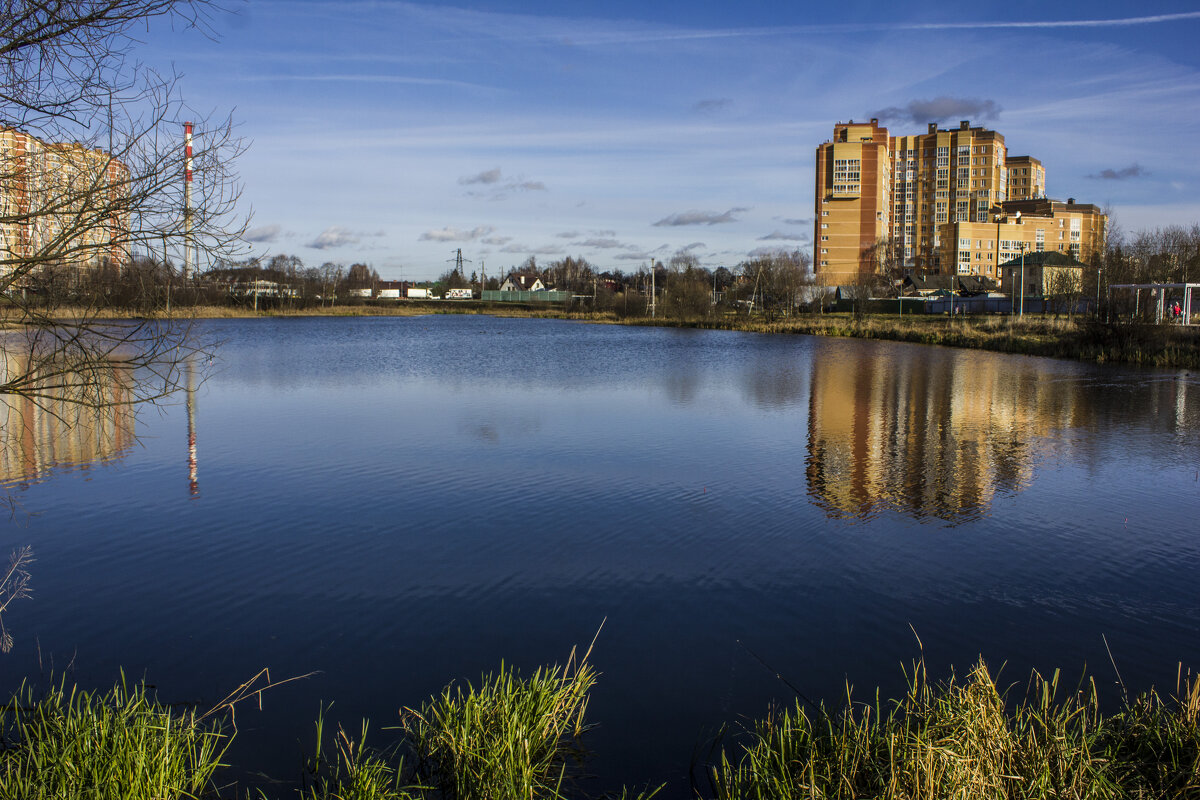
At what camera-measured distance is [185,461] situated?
1107 cm

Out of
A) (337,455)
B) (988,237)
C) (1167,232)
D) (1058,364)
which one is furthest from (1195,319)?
(988,237)

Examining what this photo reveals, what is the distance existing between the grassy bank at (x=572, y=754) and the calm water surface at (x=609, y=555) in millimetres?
297

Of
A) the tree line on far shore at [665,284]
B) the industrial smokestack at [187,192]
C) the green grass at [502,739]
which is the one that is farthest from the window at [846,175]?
the green grass at [502,739]

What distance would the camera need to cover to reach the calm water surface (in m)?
5.30

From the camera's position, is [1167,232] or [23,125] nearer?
[23,125]

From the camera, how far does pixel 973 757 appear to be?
373cm

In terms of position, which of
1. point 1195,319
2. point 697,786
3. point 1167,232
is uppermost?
point 1167,232

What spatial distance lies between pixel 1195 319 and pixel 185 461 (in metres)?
37.4

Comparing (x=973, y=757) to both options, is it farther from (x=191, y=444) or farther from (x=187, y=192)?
(x=191, y=444)

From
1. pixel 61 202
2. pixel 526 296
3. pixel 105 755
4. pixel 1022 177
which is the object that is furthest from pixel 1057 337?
pixel 1022 177

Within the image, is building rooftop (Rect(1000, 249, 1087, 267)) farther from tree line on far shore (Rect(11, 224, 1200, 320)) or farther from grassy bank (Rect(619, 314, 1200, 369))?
grassy bank (Rect(619, 314, 1200, 369))

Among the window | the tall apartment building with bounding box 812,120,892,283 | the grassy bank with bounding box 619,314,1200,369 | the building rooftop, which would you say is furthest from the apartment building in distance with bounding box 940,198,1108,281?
the grassy bank with bounding box 619,314,1200,369

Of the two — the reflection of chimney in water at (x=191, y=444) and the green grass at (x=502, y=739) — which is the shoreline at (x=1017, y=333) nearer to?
the reflection of chimney in water at (x=191, y=444)

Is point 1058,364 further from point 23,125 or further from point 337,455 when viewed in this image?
point 23,125
